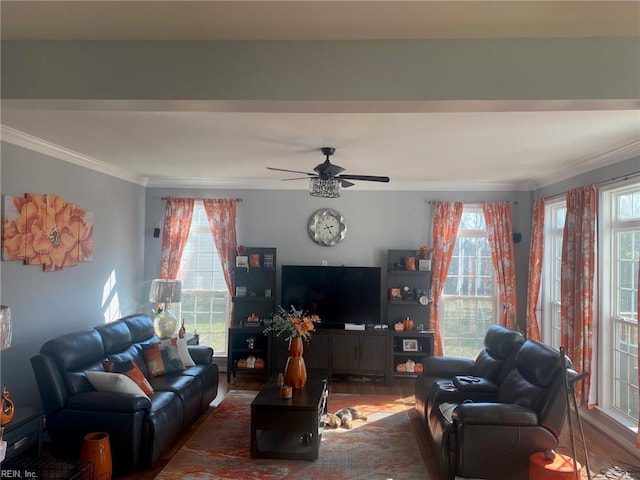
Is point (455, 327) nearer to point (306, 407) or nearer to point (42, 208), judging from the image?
point (306, 407)

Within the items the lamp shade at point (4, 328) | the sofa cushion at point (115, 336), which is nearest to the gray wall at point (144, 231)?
the sofa cushion at point (115, 336)

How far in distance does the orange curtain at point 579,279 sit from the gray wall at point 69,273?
5368 mm

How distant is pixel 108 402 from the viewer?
3.40 metres

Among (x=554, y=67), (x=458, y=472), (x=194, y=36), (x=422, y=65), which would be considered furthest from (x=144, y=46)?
(x=458, y=472)

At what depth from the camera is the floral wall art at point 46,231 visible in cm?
380

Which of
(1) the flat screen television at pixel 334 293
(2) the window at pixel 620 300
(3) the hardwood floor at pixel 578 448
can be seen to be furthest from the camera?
(1) the flat screen television at pixel 334 293

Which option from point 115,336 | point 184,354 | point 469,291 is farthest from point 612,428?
point 115,336

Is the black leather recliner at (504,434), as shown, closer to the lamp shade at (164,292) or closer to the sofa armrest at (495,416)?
the sofa armrest at (495,416)

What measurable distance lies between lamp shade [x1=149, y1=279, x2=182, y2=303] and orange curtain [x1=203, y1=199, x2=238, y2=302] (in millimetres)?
880

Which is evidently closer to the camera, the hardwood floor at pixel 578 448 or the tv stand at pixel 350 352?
the hardwood floor at pixel 578 448

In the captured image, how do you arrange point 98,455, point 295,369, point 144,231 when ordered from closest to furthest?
1. point 98,455
2. point 295,369
3. point 144,231

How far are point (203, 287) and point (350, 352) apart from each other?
2442mm

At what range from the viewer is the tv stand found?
231 inches

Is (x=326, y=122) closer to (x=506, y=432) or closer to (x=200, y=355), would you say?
(x=506, y=432)
